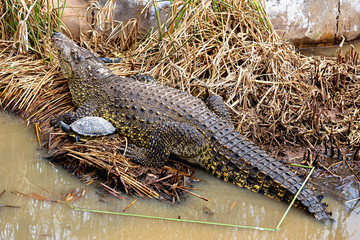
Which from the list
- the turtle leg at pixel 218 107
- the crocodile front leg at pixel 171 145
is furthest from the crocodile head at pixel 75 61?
the turtle leg at pixel 218 107

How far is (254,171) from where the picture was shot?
3.49 m

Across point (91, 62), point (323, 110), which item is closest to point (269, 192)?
point (323, 110)

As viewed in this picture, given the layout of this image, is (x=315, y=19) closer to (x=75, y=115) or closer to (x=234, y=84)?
(x=234, y=84)

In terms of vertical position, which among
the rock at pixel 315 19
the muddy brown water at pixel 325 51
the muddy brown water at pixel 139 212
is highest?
the rock at pixel 315 19

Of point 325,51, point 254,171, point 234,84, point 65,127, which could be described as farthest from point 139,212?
point 325,51

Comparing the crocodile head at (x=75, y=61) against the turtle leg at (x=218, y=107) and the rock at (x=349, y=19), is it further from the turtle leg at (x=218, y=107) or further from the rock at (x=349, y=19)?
the rock at (x=349, y=19)

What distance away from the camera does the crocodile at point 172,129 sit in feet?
11.3

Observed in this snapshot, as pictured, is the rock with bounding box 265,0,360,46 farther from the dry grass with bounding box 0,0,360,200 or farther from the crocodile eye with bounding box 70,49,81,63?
the crocodile eye with bounding box 70,49,81,63

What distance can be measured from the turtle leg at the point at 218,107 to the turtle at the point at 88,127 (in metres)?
→ 1.12

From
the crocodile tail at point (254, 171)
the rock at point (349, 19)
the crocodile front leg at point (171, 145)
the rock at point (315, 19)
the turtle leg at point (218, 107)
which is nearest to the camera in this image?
the crocodile tail at point (254, 171)

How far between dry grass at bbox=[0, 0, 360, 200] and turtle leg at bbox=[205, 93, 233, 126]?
148mm

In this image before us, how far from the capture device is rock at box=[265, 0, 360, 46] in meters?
6.41

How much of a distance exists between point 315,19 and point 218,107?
3.42 meters

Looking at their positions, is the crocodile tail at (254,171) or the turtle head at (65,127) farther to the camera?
the turtle head at (65,127)
